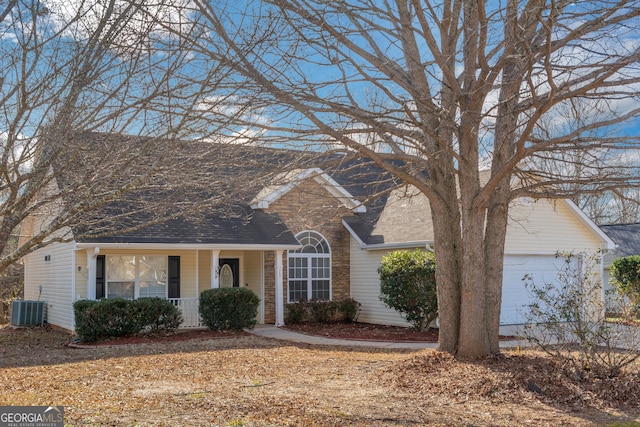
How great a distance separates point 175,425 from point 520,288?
13824mm

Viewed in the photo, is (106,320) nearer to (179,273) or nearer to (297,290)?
(179,273)

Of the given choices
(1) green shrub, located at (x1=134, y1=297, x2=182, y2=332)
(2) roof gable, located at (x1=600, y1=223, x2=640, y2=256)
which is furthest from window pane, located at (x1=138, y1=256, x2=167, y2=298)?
(2) roof gable, located at (x1=600, y1=223, x2=640, y2=256)

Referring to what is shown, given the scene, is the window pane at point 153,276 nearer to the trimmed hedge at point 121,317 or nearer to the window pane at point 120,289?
the window pane at point 120,289

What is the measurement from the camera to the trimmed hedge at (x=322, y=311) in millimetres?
18797

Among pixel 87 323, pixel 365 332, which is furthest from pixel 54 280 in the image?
pixel 365 332

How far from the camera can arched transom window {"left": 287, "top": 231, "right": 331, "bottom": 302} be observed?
19.4 m

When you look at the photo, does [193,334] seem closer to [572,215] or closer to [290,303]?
[290,303]

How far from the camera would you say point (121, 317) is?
49.4 ft

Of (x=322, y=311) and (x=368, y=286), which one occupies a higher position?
(x=368, y=286)

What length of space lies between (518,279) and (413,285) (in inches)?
148

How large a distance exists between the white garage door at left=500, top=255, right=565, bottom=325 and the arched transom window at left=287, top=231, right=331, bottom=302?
5.53 metres

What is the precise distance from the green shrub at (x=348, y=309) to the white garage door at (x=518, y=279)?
458 cm

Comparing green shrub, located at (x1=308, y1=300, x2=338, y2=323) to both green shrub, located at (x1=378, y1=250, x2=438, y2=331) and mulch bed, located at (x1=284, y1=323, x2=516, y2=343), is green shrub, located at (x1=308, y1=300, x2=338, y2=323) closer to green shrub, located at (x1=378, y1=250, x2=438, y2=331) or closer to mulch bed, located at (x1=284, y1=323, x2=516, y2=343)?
mulch bed, located at (x1=284, y1=323, x2=516, y2=343)

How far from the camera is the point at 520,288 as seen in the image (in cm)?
1795
